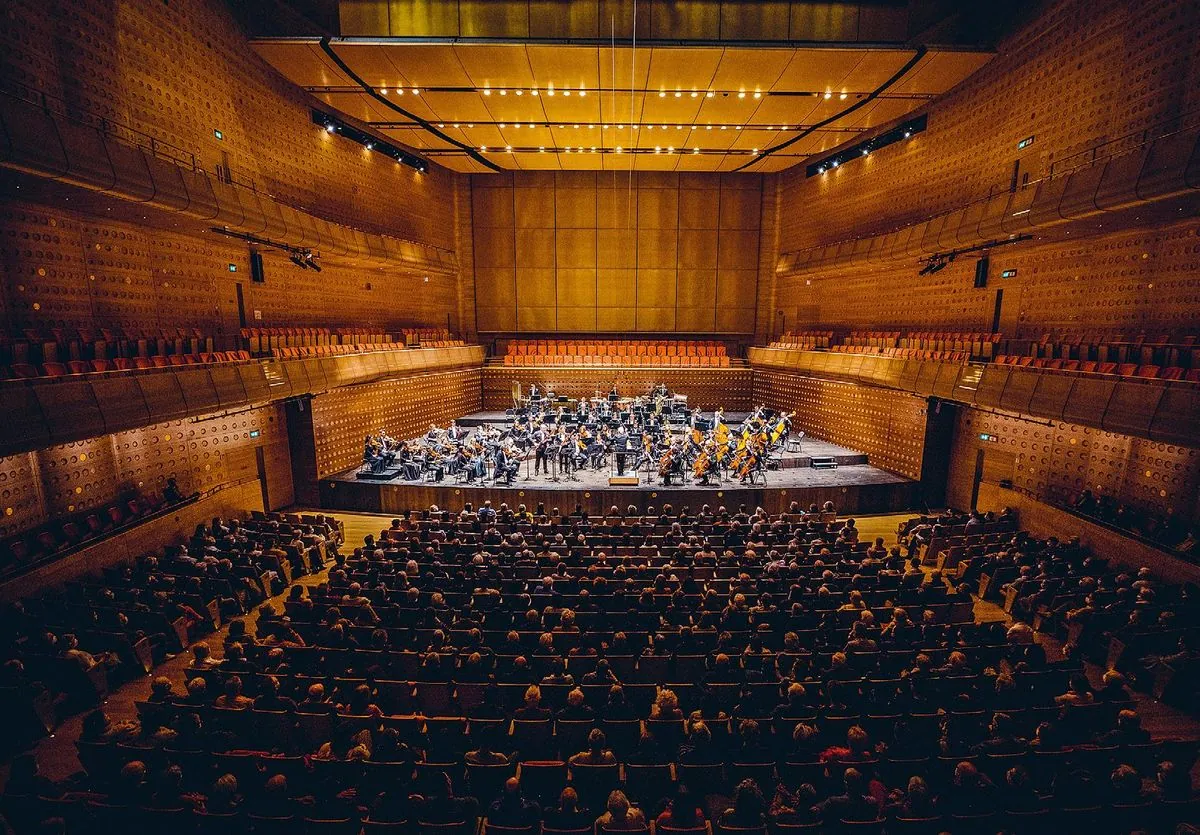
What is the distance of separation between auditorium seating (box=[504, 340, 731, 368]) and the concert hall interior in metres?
0.57

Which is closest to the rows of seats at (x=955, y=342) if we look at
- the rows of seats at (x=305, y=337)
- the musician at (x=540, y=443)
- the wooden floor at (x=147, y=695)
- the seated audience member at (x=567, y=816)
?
the wooden floor at (x=147, y=695)

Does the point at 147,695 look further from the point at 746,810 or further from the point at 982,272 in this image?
the point at 982,272

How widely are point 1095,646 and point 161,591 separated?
45.2 feet

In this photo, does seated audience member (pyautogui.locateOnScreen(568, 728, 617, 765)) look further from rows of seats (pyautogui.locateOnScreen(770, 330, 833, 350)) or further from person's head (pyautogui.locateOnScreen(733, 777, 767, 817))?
rows of seats (pyautogui.locateOnScreen(770, 330, 833, 350))

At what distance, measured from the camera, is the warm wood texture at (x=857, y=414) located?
48.4ft

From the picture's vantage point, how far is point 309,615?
23.2 feet

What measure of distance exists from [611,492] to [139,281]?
11.6 metres

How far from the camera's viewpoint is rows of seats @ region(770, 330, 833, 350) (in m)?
19.7

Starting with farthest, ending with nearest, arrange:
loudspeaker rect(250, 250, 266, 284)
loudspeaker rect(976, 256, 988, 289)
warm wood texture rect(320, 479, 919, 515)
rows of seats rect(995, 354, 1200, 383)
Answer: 1. loudspeaker rect(976, 256, 988, 289)
2. loudspeaker rect(250, 250, 266, 284)
3. warm wood texture rect(320, 479, 919, 515)
4. rows of seats rect(995, 354, 1200, 383)

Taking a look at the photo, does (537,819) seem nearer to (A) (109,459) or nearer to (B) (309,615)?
(B) (309,615)

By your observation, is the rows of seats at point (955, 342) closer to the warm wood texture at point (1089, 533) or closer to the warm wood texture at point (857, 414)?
the warm wood texture at point (857, 414)

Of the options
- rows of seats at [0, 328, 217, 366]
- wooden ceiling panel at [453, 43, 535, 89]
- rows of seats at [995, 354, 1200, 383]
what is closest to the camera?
rows of seats at [0, 328, 217, 366]

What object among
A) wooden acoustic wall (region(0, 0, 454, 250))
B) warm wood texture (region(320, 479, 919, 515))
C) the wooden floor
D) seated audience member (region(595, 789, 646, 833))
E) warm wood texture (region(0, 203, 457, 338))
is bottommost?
the wooden floor

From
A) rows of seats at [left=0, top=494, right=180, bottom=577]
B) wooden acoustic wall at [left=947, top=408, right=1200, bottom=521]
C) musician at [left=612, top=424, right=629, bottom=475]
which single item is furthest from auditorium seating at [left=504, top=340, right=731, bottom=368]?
rows of seats at [left=0, top=494, right=180, bottom=577]
